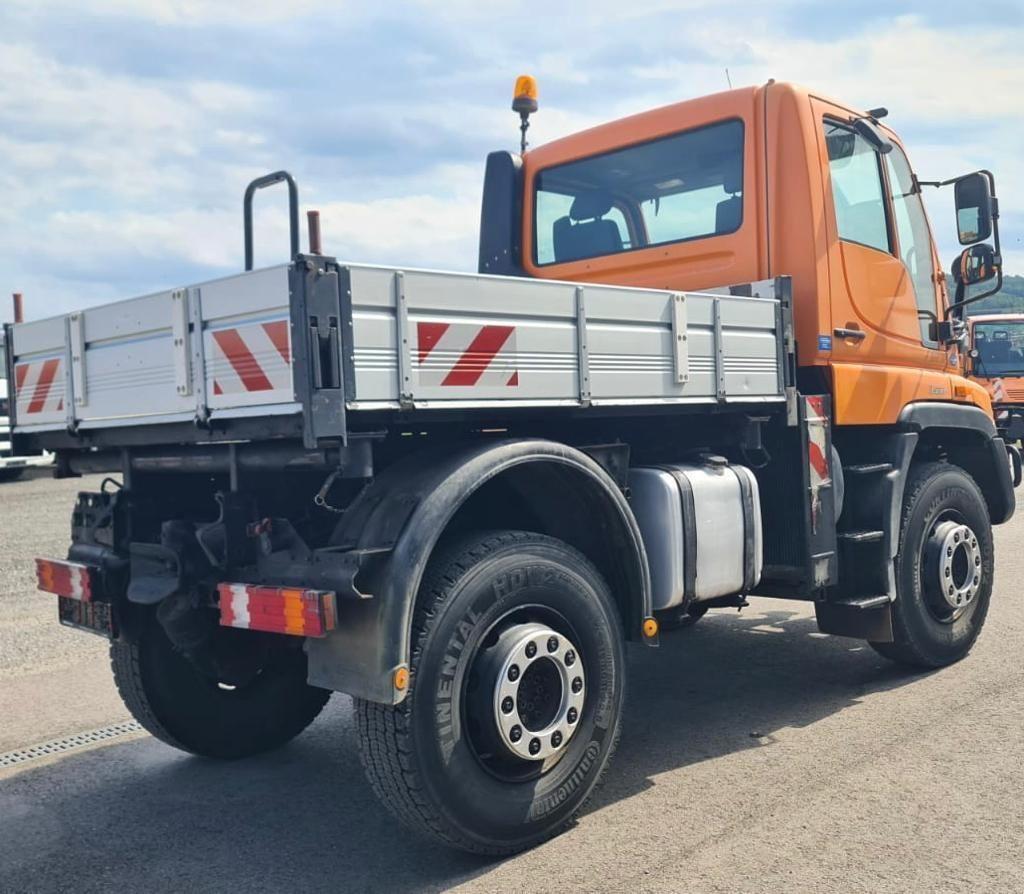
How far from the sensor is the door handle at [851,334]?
530 cm

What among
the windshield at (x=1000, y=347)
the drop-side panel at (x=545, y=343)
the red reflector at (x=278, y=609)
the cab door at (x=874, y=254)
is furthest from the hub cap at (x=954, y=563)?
the windshield at (x=1000, y=347)

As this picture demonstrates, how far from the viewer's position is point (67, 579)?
4.09 meters

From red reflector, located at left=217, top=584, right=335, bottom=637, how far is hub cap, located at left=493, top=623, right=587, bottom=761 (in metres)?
0.63

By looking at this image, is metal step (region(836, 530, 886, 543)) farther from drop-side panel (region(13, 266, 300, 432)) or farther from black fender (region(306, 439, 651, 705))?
drop-side panel (region(13, 266, 300, 432))

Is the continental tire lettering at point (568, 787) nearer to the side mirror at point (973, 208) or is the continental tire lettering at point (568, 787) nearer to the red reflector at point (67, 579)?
the red reflector at point (67, 579)

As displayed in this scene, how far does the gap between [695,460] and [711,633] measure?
2.46 metres

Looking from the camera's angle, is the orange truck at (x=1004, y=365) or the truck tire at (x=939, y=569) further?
the orange truck at (x=1004, y=365)

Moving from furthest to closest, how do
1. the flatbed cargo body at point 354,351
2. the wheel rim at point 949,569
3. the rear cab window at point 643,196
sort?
the wheel rim at point 949,569
the rear cab window at point 643,196
the flatbed cargo body at point 354,351

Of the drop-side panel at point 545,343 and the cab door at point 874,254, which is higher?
the cab door at point 874,254

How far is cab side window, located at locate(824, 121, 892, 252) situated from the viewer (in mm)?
5410

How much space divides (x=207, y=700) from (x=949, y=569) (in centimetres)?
380

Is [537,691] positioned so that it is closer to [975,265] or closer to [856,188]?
[856,188]

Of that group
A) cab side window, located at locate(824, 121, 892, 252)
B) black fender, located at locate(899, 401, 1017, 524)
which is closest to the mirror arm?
black fender, located at locate(899, 401, 1017, 524)

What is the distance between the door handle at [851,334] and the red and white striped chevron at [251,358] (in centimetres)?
308
